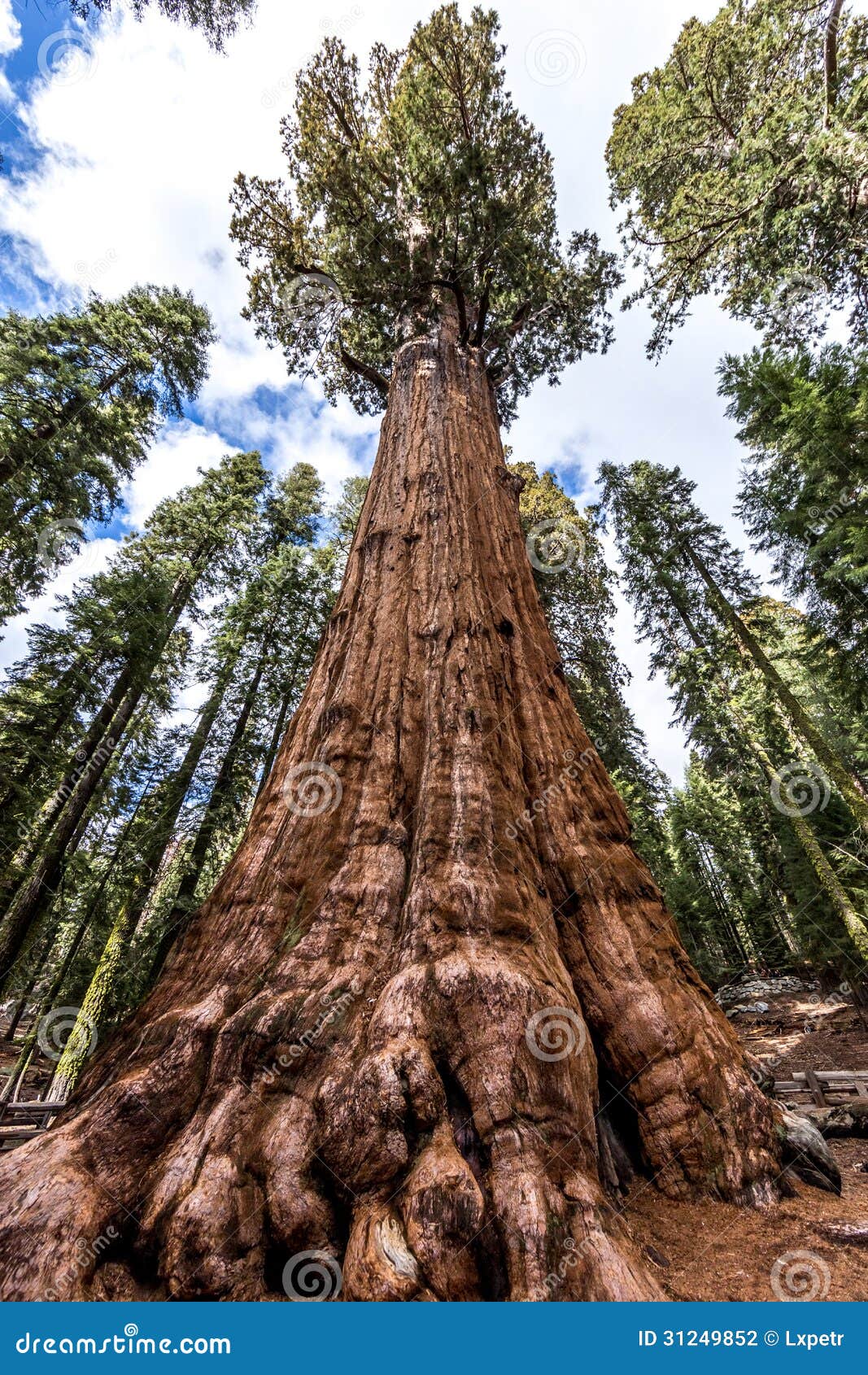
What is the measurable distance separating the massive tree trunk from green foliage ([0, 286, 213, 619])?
35.1ft

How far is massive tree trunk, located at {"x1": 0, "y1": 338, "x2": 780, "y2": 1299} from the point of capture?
1860 mm

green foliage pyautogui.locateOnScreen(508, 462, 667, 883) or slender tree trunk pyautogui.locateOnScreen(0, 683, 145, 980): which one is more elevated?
green foliage pyautogui.locateOnScreen(508, 462, 667, 883)

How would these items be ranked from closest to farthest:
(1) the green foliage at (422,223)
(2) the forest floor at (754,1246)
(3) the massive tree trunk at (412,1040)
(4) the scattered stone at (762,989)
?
(3) the massive tree trunk at (412,1040), (2) the forest floor at (754,1246), (1) the green foliage at (422,223), (4) the scattered stone at (762,989)

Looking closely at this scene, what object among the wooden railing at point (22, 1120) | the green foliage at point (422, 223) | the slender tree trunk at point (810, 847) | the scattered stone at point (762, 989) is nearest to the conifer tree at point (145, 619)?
the wooden railing at point (22, 1120)

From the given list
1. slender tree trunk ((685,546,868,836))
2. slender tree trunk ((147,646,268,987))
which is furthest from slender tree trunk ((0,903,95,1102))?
slender tree trunk ((685,546,868,836))

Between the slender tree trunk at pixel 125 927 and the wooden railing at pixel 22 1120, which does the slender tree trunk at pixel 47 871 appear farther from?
the wooden railing at pixel 22 1120

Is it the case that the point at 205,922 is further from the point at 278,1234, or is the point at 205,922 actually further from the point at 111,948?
the point at 111,948

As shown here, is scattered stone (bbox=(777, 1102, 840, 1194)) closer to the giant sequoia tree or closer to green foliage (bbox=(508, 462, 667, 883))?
the giant sequoia tree

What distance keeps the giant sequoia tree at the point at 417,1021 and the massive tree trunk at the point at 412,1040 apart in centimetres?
1

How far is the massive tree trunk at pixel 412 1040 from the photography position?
6.10 ft
